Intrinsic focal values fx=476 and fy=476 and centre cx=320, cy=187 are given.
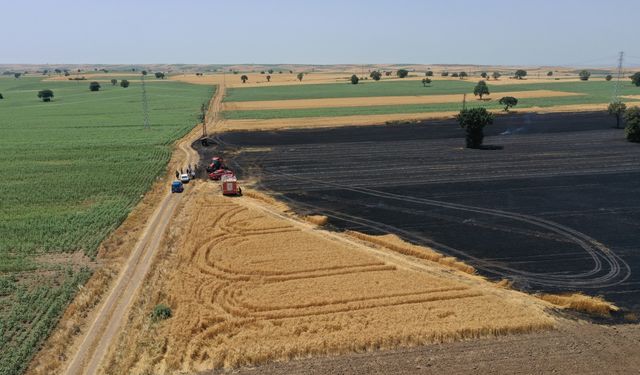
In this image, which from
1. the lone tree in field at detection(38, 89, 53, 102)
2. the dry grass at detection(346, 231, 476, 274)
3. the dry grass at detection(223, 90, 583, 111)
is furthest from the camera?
the lone tree in field at detection(38, 89, 53, 102)

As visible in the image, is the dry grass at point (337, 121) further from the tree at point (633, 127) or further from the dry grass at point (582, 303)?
the dry grass at point (582, 303)

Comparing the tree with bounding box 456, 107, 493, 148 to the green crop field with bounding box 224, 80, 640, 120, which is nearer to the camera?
the tree with bounding box 456, 107, 493, 148

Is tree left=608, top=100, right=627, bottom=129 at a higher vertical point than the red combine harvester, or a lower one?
higher

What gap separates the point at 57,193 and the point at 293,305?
111 ft

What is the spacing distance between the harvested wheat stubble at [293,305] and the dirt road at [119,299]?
2.45 feet

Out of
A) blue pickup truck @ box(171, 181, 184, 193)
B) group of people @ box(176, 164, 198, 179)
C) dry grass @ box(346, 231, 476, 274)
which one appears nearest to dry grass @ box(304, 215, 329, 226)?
dry grass @ box(346, 231, 476, 274)

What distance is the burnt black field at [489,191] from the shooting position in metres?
31.8

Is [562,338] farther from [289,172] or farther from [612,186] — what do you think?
[289,172]

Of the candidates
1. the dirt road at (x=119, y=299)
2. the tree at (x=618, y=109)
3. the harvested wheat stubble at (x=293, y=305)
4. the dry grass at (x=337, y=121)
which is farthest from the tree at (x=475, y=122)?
the dirt road at (x=119, y=299)

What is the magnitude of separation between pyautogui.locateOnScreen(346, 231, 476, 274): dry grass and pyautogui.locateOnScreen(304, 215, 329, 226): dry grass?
9.39 feet

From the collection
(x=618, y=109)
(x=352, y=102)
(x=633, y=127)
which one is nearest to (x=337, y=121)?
(x=352, y=102)

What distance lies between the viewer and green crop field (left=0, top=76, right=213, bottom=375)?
26609 mm

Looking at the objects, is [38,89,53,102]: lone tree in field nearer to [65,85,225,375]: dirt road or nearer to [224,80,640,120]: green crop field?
[224,80,640,120]: green crop field

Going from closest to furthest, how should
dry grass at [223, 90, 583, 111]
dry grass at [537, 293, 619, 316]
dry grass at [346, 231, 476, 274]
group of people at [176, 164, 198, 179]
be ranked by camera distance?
1. dry grass at [537, 293, 619, 316]
2. dry grass at [346, 231, 476, 274]
3. group of people at [176, 164, 198, 179]
4. dry grass at [223, 90, 583, 111]
